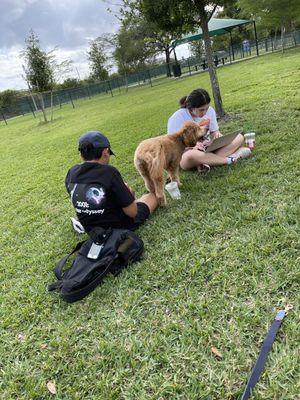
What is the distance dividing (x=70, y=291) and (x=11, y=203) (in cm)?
360

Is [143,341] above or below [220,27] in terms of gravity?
below

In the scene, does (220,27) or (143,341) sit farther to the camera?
(220,27)

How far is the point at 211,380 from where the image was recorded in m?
1.75

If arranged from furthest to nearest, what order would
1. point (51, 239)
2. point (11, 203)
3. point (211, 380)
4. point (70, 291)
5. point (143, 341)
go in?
point (11, 203) → point (51, 239) → point (70, 291) → point (143, 341) → point (211, 380)

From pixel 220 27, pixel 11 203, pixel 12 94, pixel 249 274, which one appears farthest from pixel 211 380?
pixel 12 94

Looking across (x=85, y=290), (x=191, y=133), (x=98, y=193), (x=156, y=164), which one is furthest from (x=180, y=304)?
(x=191, y=133)

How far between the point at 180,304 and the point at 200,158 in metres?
2.35

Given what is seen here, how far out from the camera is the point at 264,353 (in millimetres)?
1782

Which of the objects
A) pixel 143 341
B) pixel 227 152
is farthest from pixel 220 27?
pixel 143 341

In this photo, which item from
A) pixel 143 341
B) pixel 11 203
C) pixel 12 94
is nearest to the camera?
pixel 143 341

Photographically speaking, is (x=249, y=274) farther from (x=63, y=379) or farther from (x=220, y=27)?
(x=220, y=27)

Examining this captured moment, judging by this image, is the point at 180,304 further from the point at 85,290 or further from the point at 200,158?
the point at 200,158

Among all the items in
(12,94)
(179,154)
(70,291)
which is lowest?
(70,291)

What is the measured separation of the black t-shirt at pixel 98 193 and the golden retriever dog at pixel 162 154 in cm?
70
